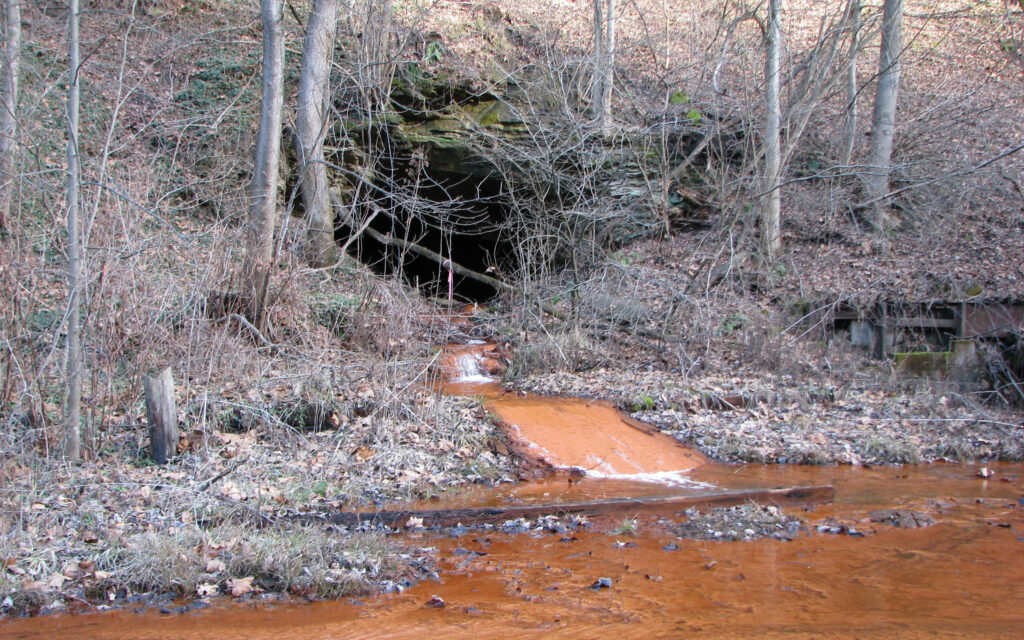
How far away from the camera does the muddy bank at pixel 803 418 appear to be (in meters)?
9.15

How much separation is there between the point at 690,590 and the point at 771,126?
482 inches

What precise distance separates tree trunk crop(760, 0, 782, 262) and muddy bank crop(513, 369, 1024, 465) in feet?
15.0

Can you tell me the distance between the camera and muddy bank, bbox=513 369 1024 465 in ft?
30.0

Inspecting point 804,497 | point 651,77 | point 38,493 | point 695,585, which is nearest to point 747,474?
point 804,497

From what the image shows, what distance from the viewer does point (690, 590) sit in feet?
17.0

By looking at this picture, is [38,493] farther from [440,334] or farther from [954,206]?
[954,206]

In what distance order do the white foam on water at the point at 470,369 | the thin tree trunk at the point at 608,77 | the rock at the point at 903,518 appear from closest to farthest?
1. the rock at the point at 903,518
2. the white foam on water at the point at 470,369
3. the thin tree trunk at the point at 608,77

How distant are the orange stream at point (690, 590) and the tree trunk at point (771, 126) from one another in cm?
871

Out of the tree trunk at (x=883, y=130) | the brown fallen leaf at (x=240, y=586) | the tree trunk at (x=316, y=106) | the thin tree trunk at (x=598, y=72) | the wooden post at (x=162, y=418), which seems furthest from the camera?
the tree trunk at (x=883, y=130)

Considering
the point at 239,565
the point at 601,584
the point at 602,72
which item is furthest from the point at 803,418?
the point at 602,72

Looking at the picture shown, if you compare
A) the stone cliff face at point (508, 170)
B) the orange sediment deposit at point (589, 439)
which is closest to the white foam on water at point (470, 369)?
the orange sediment deposit at point (589, 439)

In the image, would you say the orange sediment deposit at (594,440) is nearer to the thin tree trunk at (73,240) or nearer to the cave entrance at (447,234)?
the thin tree trunk at (73,240)

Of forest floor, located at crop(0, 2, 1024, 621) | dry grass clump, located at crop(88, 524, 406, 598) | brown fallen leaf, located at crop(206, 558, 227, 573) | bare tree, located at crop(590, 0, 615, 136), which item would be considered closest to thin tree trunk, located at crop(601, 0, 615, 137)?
bare tree, located at crop(590, 0, 615, 136)

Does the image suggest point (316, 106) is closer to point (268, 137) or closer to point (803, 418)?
point (268, 137)
